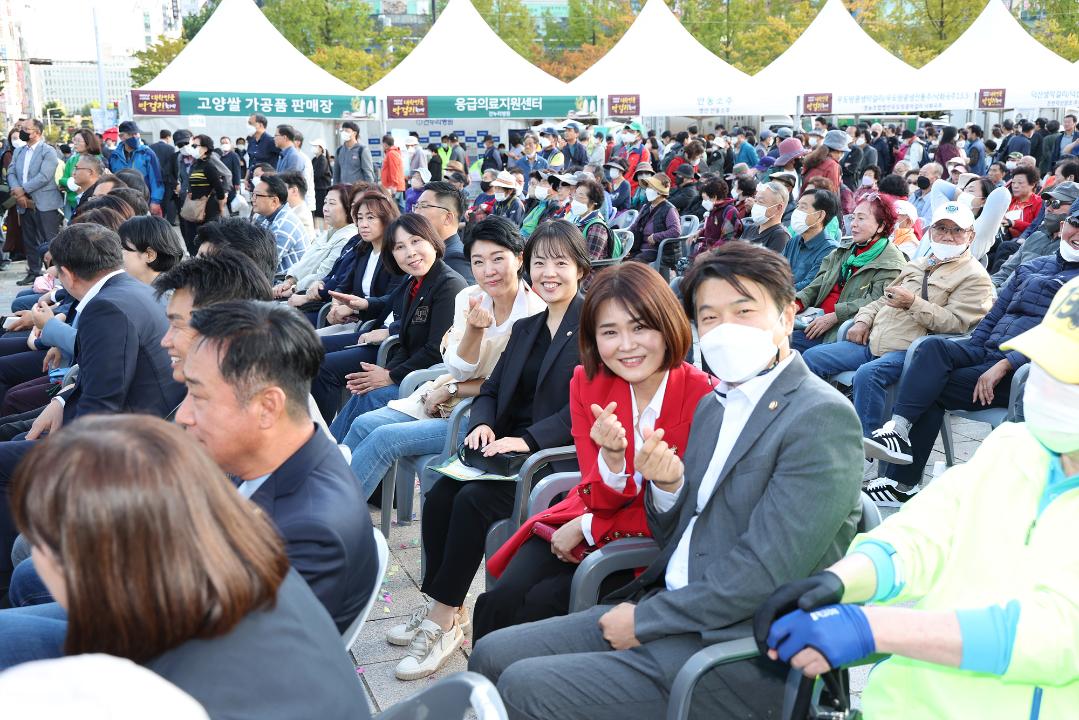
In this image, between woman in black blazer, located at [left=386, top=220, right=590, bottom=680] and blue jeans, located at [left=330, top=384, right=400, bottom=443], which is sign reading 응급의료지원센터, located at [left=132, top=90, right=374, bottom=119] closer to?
blue jeans, located at [left=330, top=384, right=400, bottom=443]

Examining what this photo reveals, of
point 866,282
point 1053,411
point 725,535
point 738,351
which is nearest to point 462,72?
point 866,282

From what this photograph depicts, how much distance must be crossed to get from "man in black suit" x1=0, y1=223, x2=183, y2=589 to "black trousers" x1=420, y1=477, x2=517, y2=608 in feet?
3.64

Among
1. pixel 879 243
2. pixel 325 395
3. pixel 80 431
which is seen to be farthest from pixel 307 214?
pixel 80 431

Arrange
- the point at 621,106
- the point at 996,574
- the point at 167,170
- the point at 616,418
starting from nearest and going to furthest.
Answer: the point at 996,574 → the point at 616,418 → the point at 167,170 → the point at 621,106

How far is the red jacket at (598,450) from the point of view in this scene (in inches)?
107

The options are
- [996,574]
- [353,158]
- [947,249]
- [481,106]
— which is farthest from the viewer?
[481,106]

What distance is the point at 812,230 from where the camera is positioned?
6273 mm

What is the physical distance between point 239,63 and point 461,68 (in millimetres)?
4490

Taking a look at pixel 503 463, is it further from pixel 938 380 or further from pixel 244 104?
pixel 244 104

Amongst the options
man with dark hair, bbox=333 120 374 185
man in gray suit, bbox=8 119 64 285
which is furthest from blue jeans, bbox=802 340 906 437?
man with dark hair, bbox=333 120 374 185

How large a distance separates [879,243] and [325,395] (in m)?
3.26

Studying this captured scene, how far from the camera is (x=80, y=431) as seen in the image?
4.31 ft

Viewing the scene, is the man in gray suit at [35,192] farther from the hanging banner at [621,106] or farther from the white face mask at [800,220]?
the hanging banner at [621,106]

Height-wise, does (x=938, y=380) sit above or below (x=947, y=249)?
below
